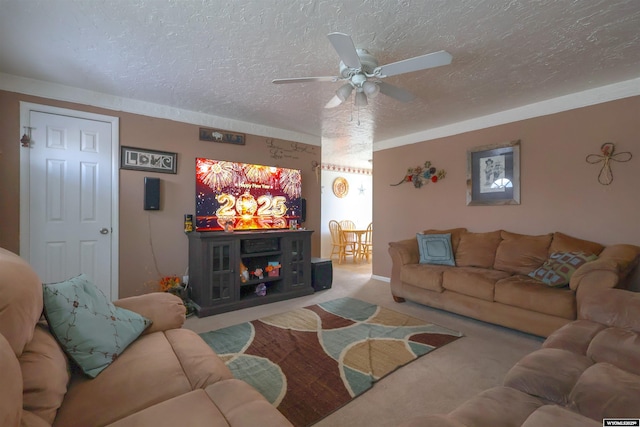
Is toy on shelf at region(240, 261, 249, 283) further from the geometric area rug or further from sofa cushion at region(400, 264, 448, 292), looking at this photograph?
sofa cushion at region(400, 264, 448, 292)

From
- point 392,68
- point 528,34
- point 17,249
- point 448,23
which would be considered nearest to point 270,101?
point 392,68

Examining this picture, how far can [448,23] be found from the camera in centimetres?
184

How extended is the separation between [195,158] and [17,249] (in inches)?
71.5

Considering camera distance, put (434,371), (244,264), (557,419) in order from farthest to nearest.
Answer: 1. (244,264)
2. (434,371)
3. (557,419)

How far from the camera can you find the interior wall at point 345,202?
648 cm

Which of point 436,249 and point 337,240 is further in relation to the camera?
point 337,240

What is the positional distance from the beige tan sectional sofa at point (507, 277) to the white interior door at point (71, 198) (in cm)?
324

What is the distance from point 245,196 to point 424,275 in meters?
2.34

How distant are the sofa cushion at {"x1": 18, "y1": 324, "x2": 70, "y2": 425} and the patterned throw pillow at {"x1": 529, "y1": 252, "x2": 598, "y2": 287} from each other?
325cm

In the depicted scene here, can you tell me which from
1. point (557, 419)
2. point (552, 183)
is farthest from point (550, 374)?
point (552, 183)

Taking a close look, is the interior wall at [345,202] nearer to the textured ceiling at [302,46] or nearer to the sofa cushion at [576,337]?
the textured ceiling at [302,46]

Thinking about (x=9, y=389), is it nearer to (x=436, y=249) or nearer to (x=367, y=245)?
(x=436, y=249)

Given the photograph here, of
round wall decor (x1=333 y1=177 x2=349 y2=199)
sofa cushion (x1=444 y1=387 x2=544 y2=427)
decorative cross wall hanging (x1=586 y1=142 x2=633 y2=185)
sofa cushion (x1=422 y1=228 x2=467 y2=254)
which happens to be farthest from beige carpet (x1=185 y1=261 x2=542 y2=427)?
round wall decor (x1=333 y1=177 x2=349 y2=199)

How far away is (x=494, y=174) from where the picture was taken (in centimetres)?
350
